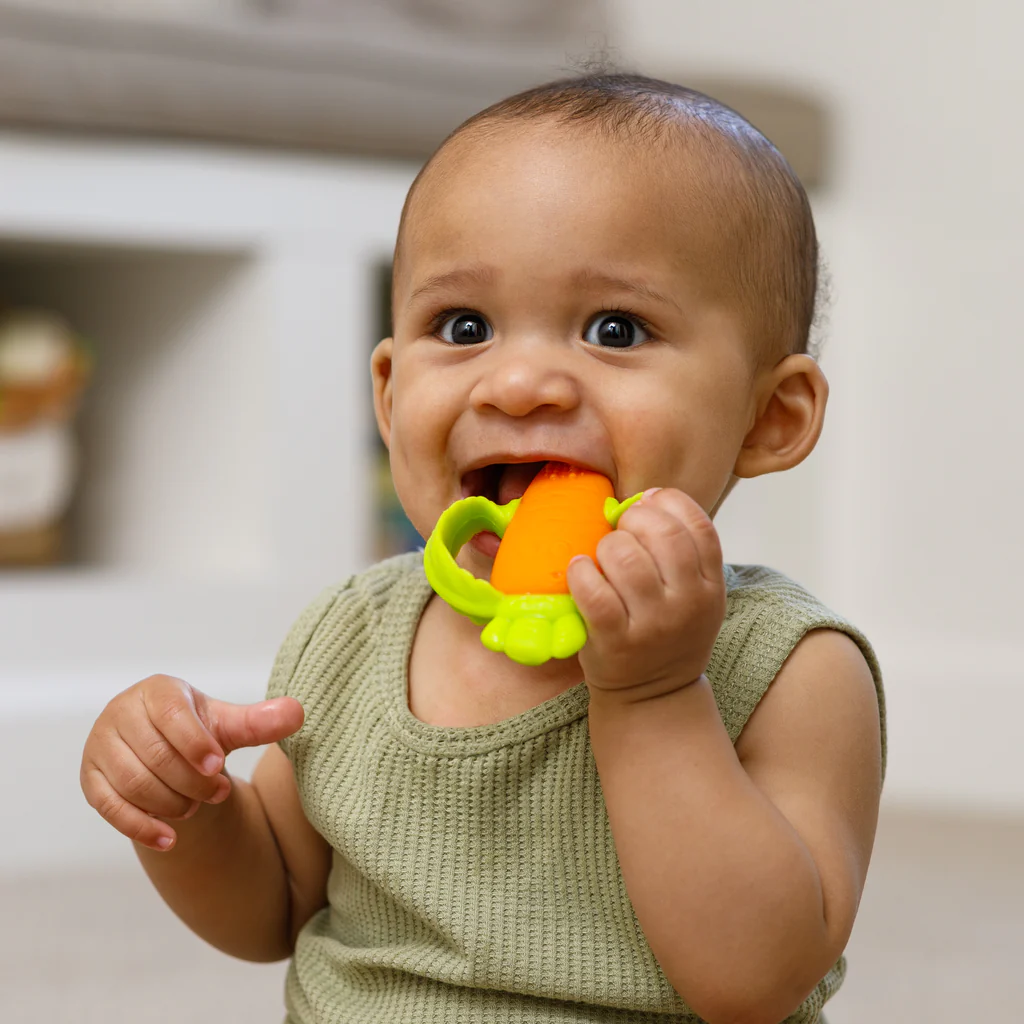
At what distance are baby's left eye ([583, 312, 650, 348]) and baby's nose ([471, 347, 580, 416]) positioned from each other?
0.02m

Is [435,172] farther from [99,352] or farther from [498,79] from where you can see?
[99,352]

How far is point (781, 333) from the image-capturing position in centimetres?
63

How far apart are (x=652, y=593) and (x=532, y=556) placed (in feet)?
0.19

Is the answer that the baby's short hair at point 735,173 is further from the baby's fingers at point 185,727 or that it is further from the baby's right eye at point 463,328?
the baby's fingers at point 185,727

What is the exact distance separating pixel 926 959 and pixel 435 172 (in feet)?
2.32

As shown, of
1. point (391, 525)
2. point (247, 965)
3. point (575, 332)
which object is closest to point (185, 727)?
point (575, 332)

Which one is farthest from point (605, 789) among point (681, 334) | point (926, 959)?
point (926, 959)

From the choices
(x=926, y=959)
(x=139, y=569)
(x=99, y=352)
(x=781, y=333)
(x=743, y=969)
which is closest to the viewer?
(x=743, y=969)

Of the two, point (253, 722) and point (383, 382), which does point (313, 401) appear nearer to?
point (383, 382)

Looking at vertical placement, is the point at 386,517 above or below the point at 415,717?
below

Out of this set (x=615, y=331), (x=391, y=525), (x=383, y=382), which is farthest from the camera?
(x=391, y=525)

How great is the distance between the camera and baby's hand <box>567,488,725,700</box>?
49 centimetres

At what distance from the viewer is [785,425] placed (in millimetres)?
651

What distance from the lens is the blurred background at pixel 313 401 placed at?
4.02ft
